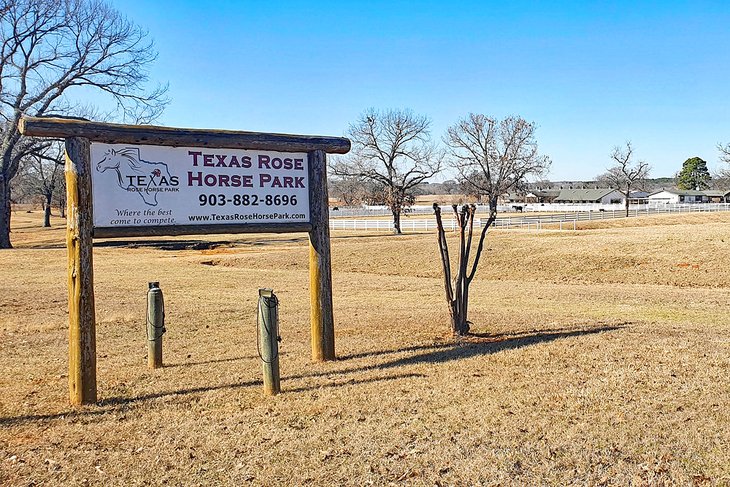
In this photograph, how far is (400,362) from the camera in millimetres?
7840

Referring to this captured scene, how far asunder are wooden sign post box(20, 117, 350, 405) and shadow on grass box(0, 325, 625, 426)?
337 millimetres

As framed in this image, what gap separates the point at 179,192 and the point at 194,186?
0.19m

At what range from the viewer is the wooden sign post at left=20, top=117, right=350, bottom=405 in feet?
20.9

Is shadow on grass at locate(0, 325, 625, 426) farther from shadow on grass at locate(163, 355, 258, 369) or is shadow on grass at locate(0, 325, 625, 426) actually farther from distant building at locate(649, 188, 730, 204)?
distant building at locate(649, 188, 730, 204)

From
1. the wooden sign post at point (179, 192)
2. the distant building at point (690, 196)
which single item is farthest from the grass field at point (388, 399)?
the distant building at point (690, 196)

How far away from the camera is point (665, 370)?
6.86 meters

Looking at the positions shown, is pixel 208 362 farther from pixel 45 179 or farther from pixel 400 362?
pixel 45 179

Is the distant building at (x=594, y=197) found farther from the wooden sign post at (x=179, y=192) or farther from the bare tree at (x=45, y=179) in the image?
the wooden sign post at (x=179, y=192)

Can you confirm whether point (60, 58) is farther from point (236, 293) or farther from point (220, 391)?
point (220, 391)

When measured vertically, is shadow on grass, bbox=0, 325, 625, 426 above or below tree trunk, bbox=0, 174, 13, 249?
below

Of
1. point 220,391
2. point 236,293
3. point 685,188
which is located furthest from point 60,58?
point 685,188

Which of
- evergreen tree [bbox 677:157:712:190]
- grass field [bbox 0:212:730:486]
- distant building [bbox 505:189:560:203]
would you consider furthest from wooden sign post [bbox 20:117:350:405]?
evergreen tree [bbox 677:157:712:190]

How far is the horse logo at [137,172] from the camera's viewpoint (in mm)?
6715

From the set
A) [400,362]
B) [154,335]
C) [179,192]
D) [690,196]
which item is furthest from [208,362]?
[690,196]
